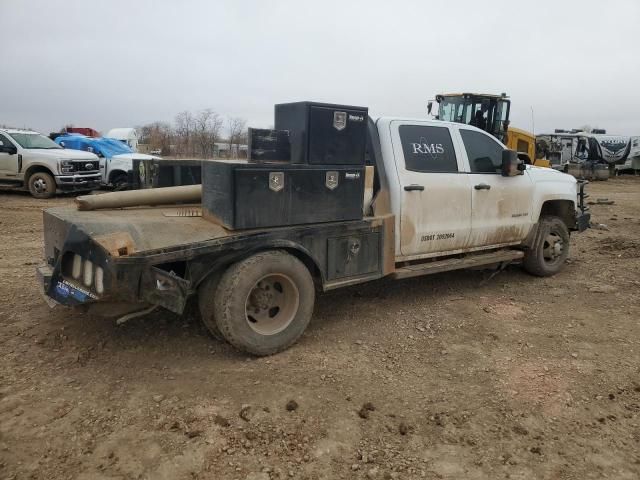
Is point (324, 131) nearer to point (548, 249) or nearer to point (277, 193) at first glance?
point (277, 193)

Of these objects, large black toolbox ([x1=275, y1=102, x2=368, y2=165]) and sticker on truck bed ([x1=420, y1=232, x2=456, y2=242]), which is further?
sticker on truck bed ([x1=420, y1=232, x2=456, y2=242])

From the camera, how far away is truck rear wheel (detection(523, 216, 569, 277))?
6414 mm

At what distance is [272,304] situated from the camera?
421 centimetres

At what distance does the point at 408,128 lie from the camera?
5.14m

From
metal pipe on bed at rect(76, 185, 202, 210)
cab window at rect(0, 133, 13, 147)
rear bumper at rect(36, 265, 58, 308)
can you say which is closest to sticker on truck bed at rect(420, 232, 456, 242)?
metal pipe on bed at rect(76, 185, 202, 210)

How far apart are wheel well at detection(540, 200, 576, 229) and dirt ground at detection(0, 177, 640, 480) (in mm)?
1458

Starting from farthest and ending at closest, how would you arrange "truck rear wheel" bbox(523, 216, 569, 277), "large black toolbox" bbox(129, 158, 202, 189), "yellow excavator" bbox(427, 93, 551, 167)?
"yellow excavator" bbox(427, 93, 551, 167) < "truck rear wheel" bbox(523, 216, 569, 277) < "large black toolbox" bbox(129, 158, 202, 189)

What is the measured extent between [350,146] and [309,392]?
6.57 feet

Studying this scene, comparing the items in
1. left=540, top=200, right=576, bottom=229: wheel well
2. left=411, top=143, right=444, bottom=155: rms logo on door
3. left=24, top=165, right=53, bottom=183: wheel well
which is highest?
left=411, top=143, right=444, bottom=155: rms logo on door

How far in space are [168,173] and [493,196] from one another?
3.41 m

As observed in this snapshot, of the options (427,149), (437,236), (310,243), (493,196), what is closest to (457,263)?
(437,236)

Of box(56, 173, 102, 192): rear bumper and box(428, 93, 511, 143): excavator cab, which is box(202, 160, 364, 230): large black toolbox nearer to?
box(56, 173, 102, 192): rear bumper

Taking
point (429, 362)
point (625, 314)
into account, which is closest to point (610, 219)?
point (625, 314)

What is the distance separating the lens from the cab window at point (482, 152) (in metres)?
5.59
